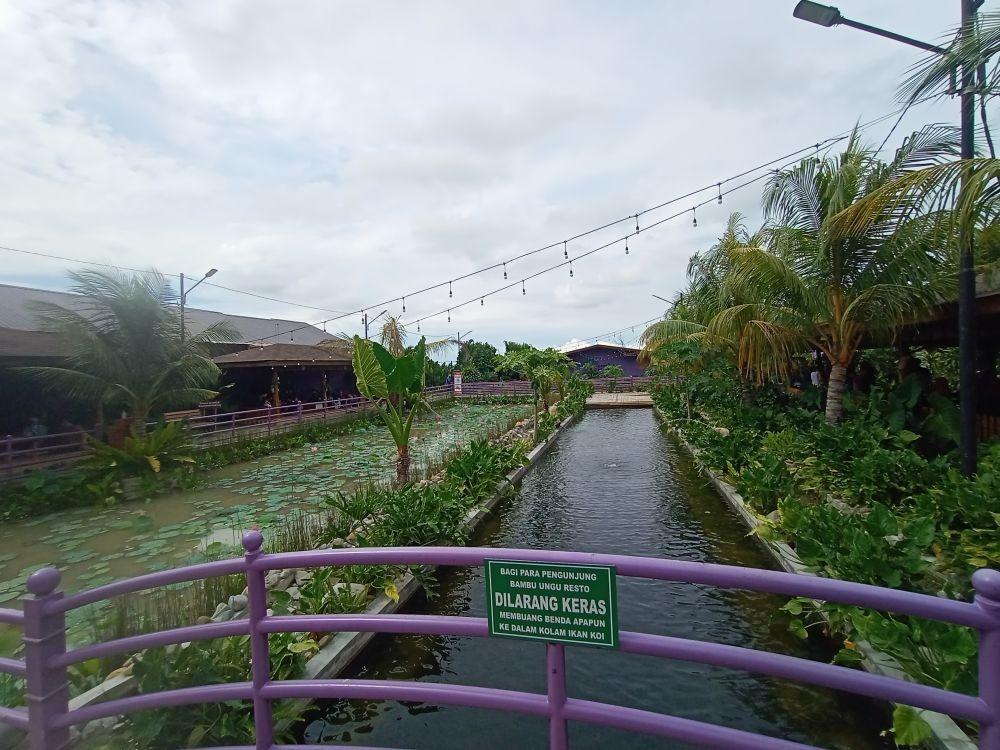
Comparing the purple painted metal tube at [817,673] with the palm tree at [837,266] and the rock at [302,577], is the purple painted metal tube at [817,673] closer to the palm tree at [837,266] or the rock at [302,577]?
the rock at [302,577]

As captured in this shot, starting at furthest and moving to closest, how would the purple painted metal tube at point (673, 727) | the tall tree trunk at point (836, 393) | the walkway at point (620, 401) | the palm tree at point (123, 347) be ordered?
the walkway at point (620, 401) → the palm tree at point (123, 347) → the tall tree trunk at point (836, 393) → the purple painted metal tube at point (673, 727)

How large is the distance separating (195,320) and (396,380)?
18.2m

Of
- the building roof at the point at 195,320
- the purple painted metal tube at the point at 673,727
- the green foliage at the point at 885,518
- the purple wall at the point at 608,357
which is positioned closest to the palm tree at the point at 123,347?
the building roof at the point at 195,320

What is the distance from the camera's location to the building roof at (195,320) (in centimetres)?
1494

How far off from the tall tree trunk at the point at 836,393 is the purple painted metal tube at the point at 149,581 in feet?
29.7

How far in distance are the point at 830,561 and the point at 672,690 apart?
1575mm

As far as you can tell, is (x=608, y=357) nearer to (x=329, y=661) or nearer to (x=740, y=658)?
(x=329, y=661)

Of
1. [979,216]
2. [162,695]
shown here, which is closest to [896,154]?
[979,216]

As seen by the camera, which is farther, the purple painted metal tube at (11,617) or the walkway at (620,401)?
the walkway at (620,401)

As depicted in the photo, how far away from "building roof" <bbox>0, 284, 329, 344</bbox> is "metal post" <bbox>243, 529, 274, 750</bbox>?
11.7 metres

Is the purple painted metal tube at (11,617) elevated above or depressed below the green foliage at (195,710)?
above

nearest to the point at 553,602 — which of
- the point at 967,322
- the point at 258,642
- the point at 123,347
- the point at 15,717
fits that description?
the point at 258,642

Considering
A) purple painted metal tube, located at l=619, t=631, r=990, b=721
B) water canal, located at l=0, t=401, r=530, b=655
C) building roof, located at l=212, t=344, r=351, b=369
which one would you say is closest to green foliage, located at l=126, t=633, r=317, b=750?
water canal, located at l=0, t=401, r=530, b=655

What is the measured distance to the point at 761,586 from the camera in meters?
1.56
